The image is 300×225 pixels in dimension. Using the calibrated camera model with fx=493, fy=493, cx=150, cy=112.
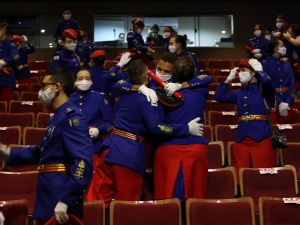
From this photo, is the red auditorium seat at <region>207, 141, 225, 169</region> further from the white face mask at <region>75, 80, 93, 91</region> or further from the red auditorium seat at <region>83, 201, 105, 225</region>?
the red auditorium seat at <region>83, 201, 105, 225</region>

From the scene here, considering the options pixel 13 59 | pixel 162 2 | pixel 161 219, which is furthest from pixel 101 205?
pixel 162 2

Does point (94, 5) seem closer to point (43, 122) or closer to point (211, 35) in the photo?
point (211, 35)

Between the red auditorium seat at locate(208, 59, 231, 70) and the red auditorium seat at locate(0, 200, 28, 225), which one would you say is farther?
the red auditorium seat at locate(208, 59, 231, 70)

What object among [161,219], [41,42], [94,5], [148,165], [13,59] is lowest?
[161,219]

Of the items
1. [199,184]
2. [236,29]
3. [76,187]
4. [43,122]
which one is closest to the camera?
[76,187]

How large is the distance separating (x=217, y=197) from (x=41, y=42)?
11.4 meters

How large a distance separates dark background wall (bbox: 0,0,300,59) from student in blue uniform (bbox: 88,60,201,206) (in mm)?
10680

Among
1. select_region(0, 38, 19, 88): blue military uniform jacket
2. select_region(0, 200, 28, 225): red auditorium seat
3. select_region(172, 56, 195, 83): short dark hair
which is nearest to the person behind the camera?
select_region(0, 200, 28, 225): red auditorium seat

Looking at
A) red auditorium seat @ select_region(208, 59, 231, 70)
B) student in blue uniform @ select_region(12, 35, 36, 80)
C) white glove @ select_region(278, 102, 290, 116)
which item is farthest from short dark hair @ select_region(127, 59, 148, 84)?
red auditorium seat @ select_region(208, 59, 231, 70)

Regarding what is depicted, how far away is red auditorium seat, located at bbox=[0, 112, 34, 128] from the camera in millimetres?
6371

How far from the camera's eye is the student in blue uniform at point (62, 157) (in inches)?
99.4

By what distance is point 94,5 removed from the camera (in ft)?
47.0

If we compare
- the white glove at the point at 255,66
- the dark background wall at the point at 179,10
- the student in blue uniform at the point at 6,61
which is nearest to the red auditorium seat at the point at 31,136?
the student in blue uniform at the point at 6,61

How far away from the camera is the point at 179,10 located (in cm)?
1420
